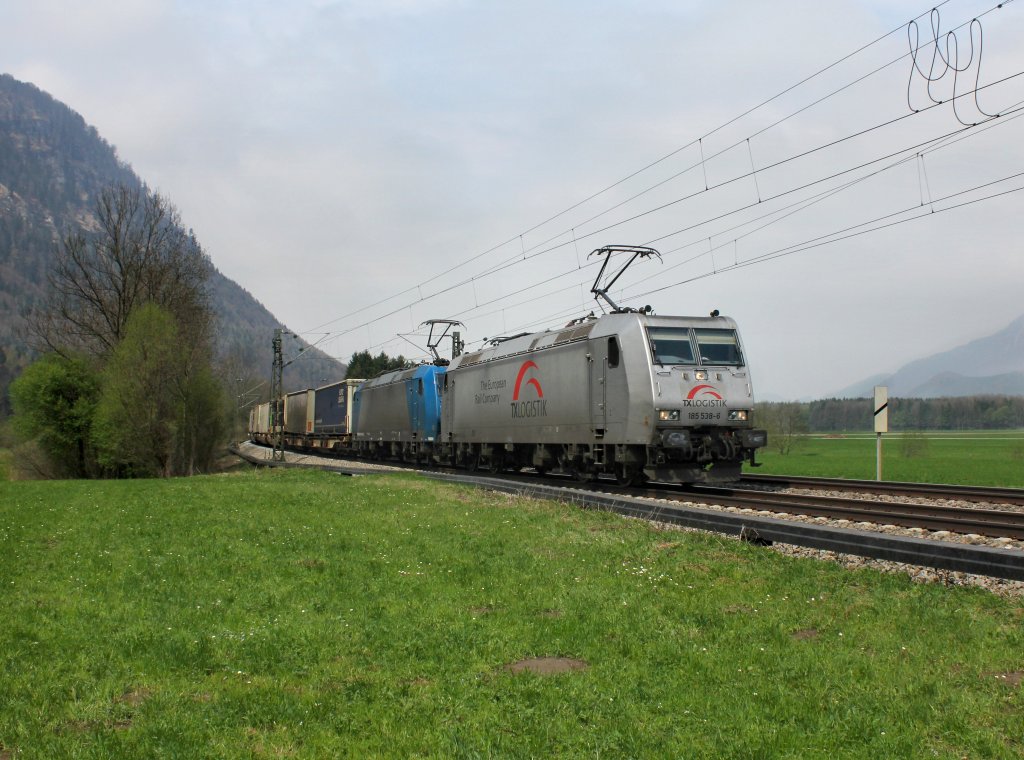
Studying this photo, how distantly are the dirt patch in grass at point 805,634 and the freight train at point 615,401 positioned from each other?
→ 9904 mm

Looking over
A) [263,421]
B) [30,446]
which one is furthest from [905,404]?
[30,446]

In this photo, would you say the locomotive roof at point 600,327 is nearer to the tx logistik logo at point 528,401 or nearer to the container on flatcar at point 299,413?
the tx logistik logo at point 528,401

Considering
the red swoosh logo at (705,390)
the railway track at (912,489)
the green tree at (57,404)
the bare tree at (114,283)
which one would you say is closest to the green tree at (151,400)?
the green tree at (57,404)

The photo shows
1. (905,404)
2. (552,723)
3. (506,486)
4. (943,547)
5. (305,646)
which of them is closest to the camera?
(552,723)

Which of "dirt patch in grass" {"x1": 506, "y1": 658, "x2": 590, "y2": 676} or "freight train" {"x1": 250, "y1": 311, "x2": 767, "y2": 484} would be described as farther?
"freight train" {"x1": 250, "y1": 311, "x2": 767, "y2": 484}

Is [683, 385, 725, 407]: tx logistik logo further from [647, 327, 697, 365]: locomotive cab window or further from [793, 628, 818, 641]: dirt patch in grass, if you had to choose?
[793, 628, 818, 641]: dirt patch in grass

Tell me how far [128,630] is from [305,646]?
1741 millimetres

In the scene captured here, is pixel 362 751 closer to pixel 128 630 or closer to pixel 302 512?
pixel 128 630

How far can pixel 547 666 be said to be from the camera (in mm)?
6094

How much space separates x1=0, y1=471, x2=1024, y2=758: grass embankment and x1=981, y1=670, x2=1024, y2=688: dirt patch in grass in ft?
0.13

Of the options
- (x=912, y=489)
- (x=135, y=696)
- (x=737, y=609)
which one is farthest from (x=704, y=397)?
(x=135, y=696)

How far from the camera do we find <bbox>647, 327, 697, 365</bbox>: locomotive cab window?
17359 mm

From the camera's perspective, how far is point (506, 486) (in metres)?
18.2

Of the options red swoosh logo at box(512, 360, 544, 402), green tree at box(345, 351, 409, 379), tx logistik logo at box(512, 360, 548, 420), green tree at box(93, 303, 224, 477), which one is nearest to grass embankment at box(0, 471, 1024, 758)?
tx logistik logo at box(512, 360, 548, 420)
